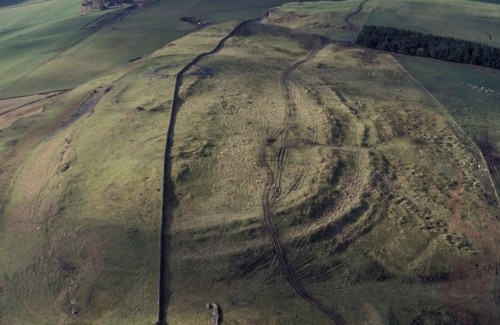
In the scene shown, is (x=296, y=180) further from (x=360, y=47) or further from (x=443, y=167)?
(x=360, y=47)

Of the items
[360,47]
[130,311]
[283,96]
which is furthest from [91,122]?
[360,47]

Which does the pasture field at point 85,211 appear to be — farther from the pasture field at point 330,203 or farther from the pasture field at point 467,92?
the pasture field at point 467,92

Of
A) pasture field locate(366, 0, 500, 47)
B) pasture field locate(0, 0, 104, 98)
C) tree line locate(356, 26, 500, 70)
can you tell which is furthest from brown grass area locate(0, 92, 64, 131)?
pasture field locate(366, 0, 500, 47)

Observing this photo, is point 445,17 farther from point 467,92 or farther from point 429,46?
point 467,92

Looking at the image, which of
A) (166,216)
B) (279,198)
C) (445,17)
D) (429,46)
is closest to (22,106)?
(166,216)

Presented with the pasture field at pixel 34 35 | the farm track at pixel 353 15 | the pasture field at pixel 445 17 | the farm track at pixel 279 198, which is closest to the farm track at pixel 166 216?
the farm track at pixel 279 198
